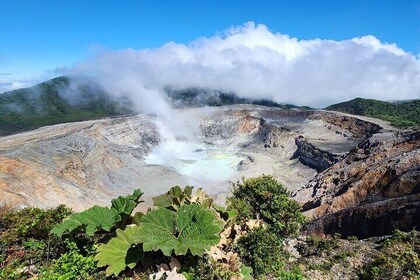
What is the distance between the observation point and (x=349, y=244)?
46.6ft

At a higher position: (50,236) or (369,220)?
(50,236)

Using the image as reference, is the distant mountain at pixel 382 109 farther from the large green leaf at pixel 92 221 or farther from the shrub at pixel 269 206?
the large green leaf at pixel 92 221

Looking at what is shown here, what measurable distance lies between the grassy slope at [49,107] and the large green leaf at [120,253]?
112716 mm

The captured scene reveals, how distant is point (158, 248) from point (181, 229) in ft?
2.38

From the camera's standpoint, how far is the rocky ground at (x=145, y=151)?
40.0 meters

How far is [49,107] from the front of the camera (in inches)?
5379

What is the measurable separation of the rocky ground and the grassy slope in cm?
4231

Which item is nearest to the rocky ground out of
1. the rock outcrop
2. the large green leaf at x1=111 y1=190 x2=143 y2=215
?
the rock outcrop

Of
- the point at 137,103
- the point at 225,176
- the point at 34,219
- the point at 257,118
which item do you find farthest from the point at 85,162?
the point at 137,103

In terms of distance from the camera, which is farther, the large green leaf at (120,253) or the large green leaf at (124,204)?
the large green leaf at (124,204)

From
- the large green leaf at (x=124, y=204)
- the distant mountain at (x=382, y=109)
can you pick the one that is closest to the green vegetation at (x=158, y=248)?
the large green leaf at (x=124, y=204)

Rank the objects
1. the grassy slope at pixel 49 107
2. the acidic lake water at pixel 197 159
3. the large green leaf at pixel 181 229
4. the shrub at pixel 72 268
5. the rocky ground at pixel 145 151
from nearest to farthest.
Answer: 1. the large green leaf at pixel 181 229
2. the shrub at pixel 72 268
3. the rocky ground at pixel 145 151
4. the acidic lake water at pixel 197 159
5. the grassy slope at pixel 49 107

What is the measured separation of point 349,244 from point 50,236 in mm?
11153

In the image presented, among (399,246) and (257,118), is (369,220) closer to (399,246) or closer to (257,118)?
(399,246)
